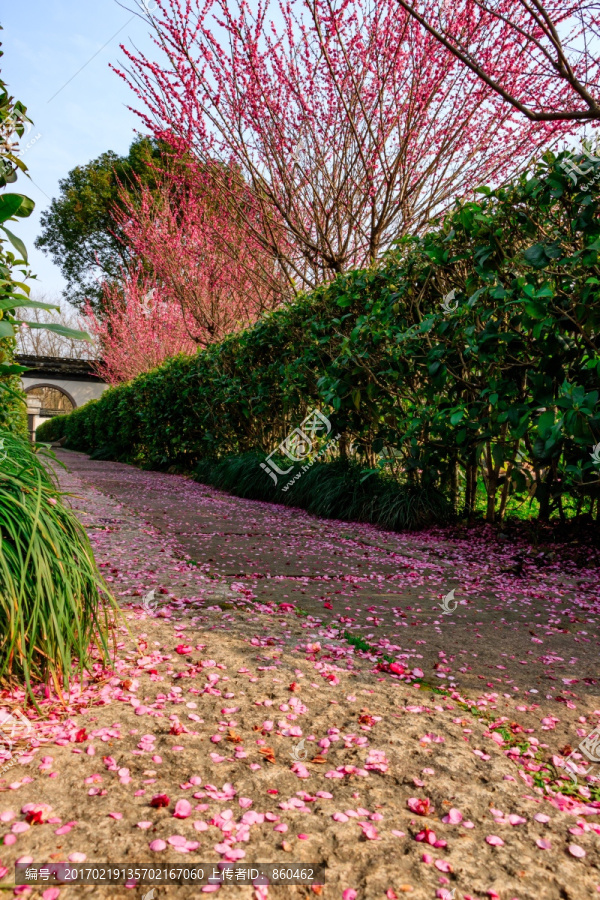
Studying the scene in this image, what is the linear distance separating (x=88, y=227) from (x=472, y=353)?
90.1 ft

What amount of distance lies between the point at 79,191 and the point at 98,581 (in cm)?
2943

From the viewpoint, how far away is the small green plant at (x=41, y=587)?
135cm

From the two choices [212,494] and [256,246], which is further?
[256,246]

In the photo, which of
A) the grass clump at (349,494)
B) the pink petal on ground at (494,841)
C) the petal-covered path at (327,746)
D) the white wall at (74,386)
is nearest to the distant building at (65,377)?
the white wall at (74,386)

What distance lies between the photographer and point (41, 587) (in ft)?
4.50

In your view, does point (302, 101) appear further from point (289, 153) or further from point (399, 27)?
point (399, 27)

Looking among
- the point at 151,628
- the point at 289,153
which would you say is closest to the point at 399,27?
the point at 289,153

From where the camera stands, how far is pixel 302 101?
574 cm

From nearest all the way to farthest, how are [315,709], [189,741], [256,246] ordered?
[189,741] → [315,709] → [256,246]

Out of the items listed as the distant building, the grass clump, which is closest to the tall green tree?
the distant building

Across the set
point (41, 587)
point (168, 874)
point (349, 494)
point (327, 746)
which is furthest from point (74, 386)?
point (168, 874)

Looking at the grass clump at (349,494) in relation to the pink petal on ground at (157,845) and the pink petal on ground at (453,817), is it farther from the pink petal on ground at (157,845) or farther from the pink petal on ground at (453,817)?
the pink petal on ground at (157,845)

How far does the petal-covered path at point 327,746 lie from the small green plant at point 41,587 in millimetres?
97

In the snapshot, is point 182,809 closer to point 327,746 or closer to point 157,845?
point 157,845
